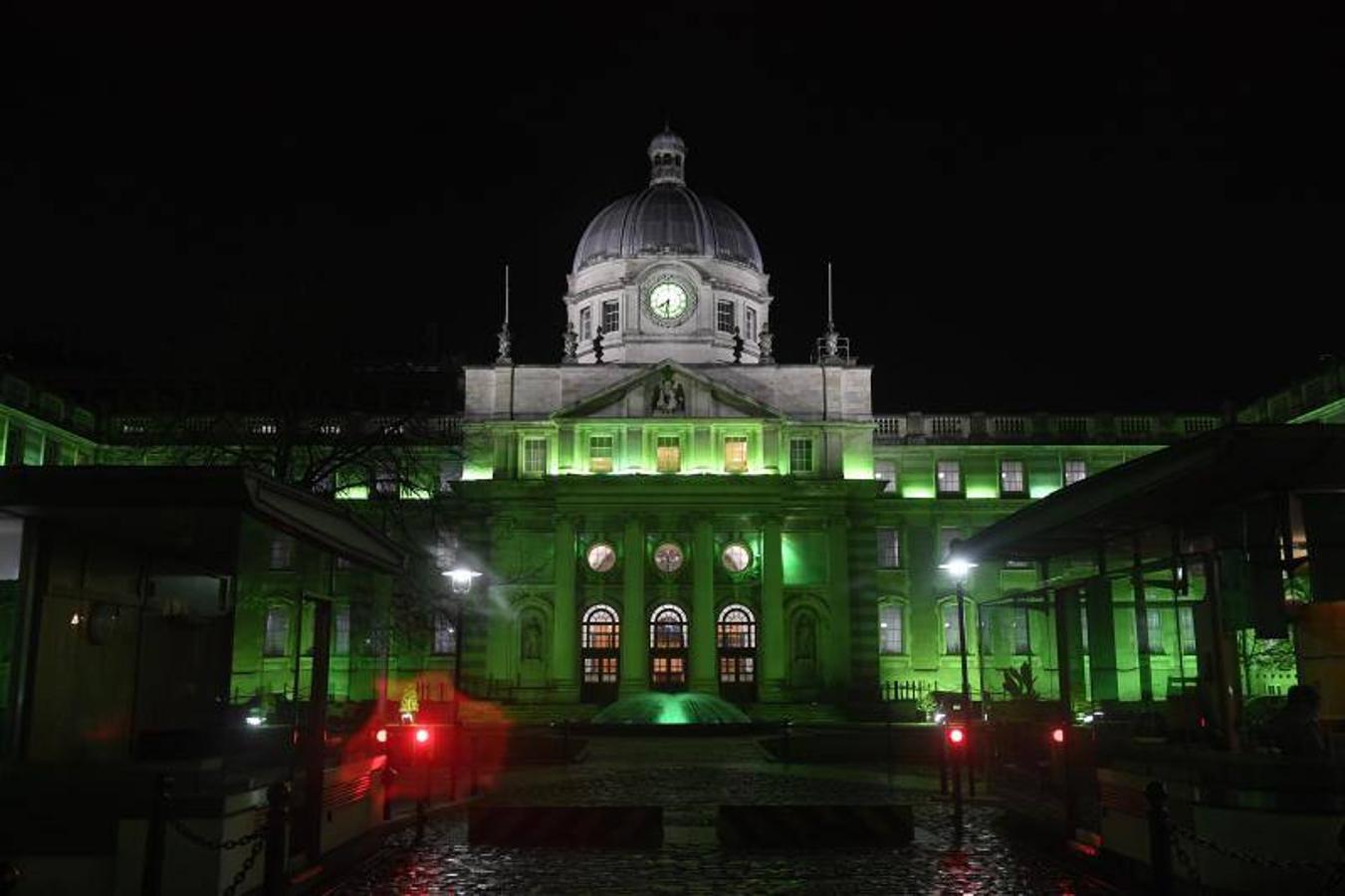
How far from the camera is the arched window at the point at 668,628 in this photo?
193 feet

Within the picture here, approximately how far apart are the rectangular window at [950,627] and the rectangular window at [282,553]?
50.0m

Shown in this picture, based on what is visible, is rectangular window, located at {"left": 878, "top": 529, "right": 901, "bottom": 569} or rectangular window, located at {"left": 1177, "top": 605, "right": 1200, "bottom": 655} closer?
rectangular window, located at {"left": 1177, "top": 605, "right": 1200, "bottom": 655}

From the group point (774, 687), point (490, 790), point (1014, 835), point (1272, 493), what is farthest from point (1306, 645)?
point (774, 687)

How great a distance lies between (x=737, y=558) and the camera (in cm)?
5928

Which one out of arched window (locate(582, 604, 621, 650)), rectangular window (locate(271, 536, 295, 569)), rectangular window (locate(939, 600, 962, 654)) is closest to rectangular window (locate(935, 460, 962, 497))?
rectangular window (locate(939, 600, 962, 654))

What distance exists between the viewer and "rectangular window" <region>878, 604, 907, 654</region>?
61.8 m

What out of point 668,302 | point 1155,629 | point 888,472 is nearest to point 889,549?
point 888,472

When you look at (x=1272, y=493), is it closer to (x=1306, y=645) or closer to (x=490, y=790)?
(x=1306, y=645)

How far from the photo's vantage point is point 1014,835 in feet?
62.3

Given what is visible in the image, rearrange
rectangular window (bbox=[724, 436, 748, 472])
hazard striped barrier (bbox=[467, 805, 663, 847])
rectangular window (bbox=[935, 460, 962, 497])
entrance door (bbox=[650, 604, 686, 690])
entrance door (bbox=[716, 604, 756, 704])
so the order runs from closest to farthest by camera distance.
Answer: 1. hazard striped barrier (bbox=[467, 805, 663, 847])
2. entrance door (bbox=[650, 604, 686, 690])
3. entrance door (bbox=[716, 604, 756, 704])
4. rectangular window (bbox=[724, 436, 748, 472])
5. rectangular window (bbox=[935, 460, 962, 497])

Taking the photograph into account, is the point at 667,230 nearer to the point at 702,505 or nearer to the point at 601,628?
the point at 702,505

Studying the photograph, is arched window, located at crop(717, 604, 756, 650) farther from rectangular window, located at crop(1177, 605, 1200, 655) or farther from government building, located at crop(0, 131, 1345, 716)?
rectangular window, located at crop(1177, 605, 1200, 655)

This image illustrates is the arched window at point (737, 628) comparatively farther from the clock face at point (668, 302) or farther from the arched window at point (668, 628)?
the clock face at point (668, 302)

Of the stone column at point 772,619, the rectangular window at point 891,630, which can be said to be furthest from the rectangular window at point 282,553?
the rectangular window at point 891,630
